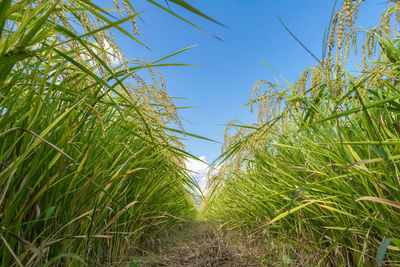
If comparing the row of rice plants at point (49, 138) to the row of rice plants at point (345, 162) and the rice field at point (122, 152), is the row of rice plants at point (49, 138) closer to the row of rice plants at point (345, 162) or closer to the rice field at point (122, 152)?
the rice field at point (122, 152)

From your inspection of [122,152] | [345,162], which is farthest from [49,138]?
[345,162]

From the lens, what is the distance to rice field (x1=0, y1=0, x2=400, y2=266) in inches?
27.4

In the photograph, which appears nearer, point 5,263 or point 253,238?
point 5,263

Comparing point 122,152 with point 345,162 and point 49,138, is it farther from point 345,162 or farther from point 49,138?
point 345,162

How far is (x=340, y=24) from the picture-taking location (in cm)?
65

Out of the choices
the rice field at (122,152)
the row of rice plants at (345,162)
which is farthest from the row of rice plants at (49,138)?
the row of rice plants at (345,162)

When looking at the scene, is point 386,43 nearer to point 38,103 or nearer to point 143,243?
point 38,103

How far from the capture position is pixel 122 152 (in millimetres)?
1162

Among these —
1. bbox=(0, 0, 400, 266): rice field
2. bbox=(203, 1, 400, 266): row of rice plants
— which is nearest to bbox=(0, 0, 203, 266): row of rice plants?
bbox=(0, 0, 400, 266): rice field

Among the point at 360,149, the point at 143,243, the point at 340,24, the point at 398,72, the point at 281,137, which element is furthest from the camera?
the point at 143,243

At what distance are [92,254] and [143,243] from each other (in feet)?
2.33

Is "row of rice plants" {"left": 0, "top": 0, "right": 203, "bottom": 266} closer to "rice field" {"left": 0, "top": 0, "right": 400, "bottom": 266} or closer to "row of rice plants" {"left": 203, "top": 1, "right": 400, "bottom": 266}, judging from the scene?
"rice field" {"left": 0, "top": 0, "right": 400, "bottom": 266}

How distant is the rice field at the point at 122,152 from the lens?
2.29 feet

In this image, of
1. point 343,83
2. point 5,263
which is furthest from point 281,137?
point 5,263
